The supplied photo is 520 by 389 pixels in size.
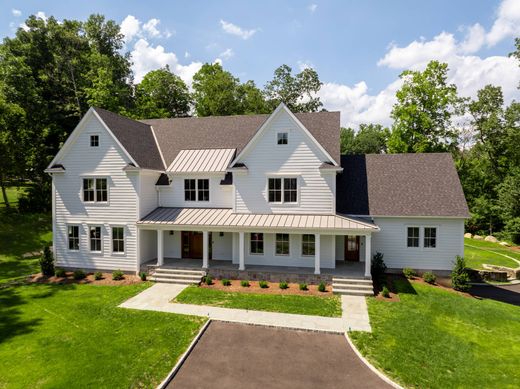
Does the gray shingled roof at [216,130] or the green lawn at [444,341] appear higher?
the gray shingled roof at [216,130]

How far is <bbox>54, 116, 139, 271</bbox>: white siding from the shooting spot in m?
20.4

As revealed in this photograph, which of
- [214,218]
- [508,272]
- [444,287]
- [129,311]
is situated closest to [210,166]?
[214,218]

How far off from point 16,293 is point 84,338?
8.98 meters

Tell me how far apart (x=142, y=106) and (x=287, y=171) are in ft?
106

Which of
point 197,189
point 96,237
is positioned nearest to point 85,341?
point 96,237

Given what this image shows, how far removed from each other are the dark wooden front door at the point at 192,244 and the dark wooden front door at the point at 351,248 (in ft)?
33.1

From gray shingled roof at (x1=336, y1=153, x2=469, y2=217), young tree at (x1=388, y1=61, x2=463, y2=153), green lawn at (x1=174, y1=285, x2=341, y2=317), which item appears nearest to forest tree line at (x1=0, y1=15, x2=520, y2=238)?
young tree at (x1=388, y1=61, x2=463, y2=153)

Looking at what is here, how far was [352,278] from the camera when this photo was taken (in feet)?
57.0

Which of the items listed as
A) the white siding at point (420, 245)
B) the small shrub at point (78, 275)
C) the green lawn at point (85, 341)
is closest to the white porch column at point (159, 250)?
the green lawn at point (85, 341)

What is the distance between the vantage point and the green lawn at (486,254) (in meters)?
24.9

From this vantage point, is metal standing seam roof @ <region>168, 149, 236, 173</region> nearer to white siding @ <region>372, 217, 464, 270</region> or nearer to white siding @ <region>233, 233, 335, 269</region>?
white siding @ <region>233, 233, 335, 269</region>

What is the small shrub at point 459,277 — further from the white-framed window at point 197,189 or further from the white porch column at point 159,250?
the white porch column at point 159,250

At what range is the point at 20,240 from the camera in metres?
29.4

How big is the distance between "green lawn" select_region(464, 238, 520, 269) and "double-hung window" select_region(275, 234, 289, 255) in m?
14.9
